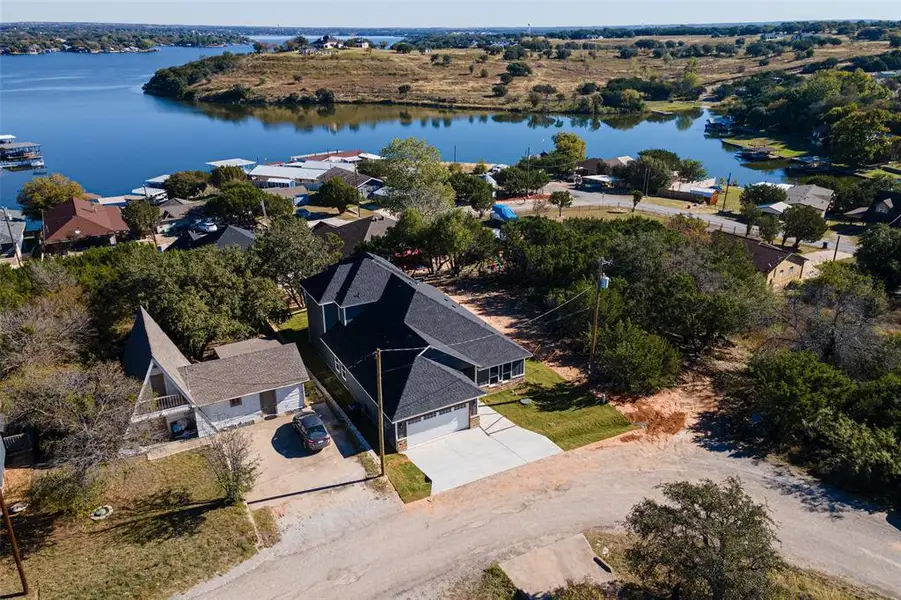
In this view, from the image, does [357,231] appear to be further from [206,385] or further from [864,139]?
[864,139]

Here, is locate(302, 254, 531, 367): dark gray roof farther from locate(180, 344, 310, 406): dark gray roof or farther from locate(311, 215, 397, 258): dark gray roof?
locate(311, 215, 397, 258): dark gray roof

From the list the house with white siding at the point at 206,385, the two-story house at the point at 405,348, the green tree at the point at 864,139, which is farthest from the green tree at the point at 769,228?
the house with white siding at the point at 206,385

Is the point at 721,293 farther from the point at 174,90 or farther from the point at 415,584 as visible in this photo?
the point at 174,90

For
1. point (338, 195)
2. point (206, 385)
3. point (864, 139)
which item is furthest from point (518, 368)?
point (864, 139)

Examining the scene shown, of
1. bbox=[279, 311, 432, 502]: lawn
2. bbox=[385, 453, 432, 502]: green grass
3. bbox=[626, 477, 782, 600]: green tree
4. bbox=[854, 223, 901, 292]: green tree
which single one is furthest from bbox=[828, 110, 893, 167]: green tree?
bbox=[385, 453, 432, 502]: green grass

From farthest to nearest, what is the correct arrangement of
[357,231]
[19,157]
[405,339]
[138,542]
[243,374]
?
[19,157]
[357,231]
[405,339]
[243,374]
[138,542]

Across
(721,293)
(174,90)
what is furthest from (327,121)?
(721,293)
